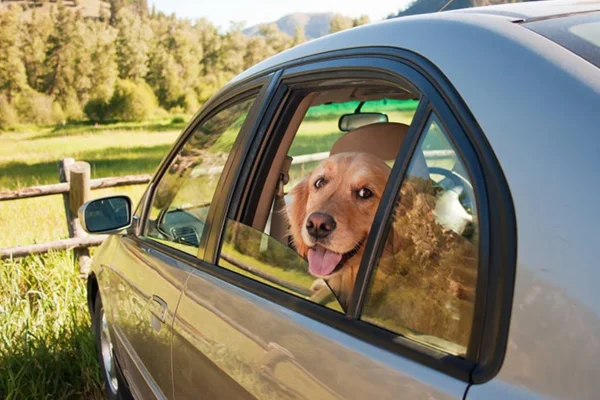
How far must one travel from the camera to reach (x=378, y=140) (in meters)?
2.06

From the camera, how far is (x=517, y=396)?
909 millimetres

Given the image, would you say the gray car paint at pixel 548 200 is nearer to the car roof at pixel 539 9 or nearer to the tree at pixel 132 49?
the car roof at pixel 539 9

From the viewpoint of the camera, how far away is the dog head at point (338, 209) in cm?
177

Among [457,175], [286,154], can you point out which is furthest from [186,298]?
[457,175]

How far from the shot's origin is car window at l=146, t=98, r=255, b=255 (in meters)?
2.18

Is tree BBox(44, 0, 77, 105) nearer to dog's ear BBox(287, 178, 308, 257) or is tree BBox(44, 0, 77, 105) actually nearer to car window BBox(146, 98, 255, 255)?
car window BBox(146, 98, 255, 255)

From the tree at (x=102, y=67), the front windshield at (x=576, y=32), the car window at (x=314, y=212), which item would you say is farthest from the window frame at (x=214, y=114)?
the tree at (x=102, y=67)

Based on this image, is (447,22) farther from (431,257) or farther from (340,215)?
(340,215)

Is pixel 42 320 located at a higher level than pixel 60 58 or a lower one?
lower

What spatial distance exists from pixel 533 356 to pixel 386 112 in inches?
78.6

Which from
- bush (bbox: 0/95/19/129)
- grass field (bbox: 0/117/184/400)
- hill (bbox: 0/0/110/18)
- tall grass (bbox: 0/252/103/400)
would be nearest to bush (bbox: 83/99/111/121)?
bush (bbox: 0/95/19/129)

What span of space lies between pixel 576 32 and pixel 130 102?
53.0 metres

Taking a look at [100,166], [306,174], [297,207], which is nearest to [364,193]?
[297,207]

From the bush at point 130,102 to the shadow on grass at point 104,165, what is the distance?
845 inches
